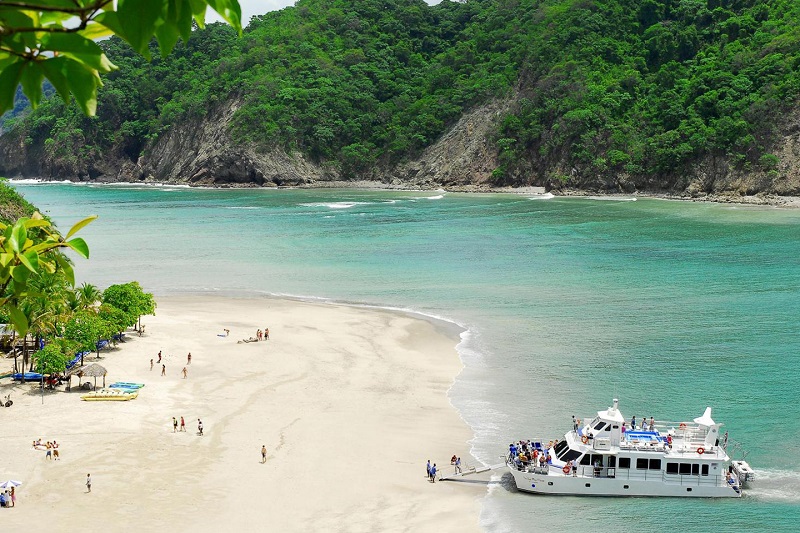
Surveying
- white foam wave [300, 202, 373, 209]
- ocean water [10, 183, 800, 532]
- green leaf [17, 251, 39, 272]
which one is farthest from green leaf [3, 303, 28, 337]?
white foam wave [300, 202, 373, 209]

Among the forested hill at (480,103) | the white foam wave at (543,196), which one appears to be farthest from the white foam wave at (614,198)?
the white foam wave at (543,196)

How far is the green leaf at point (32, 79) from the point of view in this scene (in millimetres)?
2764

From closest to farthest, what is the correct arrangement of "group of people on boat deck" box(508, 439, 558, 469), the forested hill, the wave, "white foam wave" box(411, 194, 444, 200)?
1. the wave
2. "group of people on boat deck" box(508, 439, 558, 469)
3. the forested hill
4. "white foam wave" box(411, 194, 444, 200)

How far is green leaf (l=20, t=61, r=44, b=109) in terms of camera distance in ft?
9.07

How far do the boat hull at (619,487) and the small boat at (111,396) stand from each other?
16.3 metres

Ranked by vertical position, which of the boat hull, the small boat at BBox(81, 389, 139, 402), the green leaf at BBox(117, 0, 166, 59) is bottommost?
the boat hull

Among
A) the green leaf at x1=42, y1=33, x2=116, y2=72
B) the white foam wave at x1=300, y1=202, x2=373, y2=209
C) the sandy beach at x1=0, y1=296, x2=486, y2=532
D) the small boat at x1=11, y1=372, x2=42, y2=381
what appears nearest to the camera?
the green leaf at x1=42, y1=33, x2=116, y2=72

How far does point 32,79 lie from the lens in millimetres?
2822

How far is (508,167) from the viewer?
157m

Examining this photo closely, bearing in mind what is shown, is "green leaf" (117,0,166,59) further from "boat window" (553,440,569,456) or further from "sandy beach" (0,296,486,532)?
"boat window" (553,440,569,456)

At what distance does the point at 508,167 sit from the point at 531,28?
1216 inches

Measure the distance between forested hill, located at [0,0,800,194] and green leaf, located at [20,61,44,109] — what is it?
435 feet

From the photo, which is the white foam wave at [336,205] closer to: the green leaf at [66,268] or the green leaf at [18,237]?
the green leaf at [66,268]

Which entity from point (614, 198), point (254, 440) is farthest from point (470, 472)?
point (614, 198)
